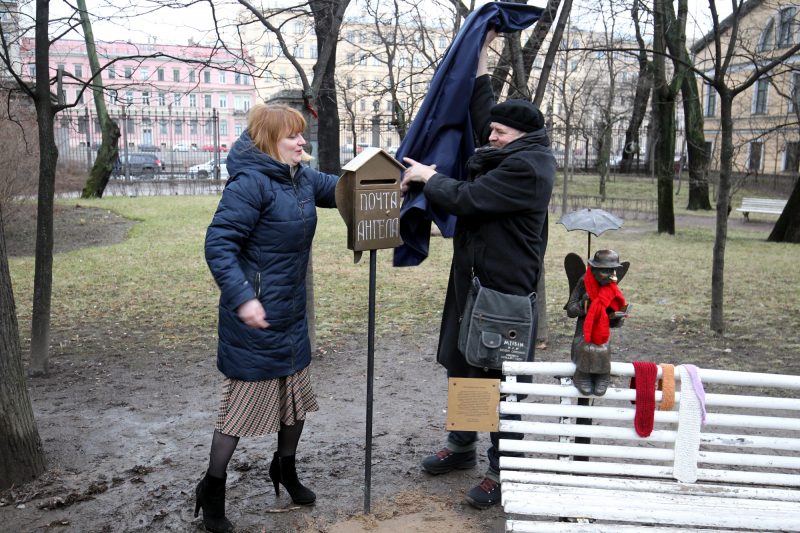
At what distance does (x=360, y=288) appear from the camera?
8.80m

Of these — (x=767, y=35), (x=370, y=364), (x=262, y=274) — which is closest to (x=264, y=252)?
(x=262, y=274)

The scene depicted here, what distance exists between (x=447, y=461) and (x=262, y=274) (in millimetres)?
1497

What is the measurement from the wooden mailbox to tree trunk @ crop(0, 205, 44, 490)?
5.89 feet

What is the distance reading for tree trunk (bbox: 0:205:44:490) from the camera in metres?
3.43

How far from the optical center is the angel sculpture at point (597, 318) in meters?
2.76

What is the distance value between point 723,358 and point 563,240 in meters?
7.71

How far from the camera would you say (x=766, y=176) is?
28.9 metres

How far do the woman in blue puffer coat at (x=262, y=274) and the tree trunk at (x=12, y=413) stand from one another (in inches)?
40.9

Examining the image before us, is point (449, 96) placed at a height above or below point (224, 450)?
above

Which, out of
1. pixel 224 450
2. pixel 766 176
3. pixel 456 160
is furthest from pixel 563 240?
pixel 766 176

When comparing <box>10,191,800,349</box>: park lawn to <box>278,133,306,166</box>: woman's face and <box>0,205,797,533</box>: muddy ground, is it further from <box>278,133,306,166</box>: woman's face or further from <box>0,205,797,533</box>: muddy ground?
<box>278,133,306,166</box>: woman's face

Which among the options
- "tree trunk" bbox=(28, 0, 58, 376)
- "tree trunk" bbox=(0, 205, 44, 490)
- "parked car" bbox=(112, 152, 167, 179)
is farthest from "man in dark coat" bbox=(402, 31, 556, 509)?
"parked car" bbox=(112, 152, 167, 179)

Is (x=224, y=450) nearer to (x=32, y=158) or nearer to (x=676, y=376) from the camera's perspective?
(x=676, y=376)

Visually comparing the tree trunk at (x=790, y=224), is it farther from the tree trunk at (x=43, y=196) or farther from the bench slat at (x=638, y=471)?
the tree trunk at (x=43, y=196)
